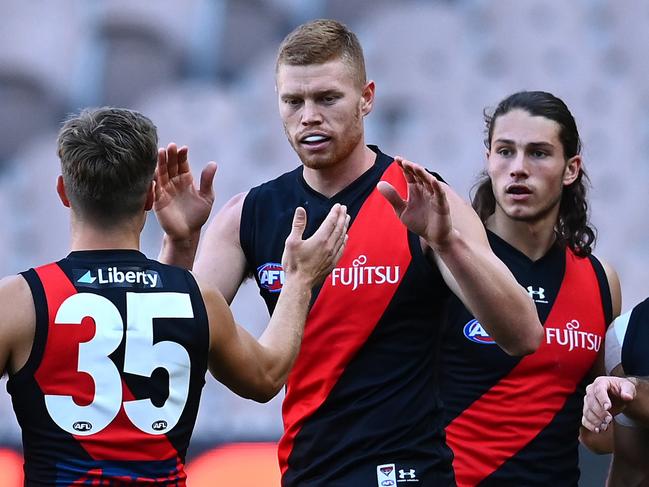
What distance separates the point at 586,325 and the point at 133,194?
6.07 feet

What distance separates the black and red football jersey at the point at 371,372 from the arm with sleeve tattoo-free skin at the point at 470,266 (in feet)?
0.72

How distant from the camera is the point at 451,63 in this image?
6316 mm

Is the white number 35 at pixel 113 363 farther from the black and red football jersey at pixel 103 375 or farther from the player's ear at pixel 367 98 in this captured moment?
the player's ear at pixel 367 98

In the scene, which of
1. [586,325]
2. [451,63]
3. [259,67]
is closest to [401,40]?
[451,63]

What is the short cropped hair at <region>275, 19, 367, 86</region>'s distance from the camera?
3697 mm

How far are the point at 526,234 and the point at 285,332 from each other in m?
1.40

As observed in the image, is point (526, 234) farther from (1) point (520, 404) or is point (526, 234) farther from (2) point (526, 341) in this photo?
(2) point (526, 341)

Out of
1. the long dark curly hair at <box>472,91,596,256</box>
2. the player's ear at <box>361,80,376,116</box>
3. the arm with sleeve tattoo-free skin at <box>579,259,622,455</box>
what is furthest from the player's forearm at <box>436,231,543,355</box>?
the long dark curly hair at <box>472,91,596,256</box>

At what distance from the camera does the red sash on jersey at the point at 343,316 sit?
3.58 m

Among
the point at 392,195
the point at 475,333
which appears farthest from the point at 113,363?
the point at 475,333

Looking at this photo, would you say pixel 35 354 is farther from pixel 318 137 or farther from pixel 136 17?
pixel 136 17

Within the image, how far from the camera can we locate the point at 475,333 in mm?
4055

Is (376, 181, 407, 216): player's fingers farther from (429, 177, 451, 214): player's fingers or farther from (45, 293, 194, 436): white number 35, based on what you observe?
(45, 293, 194, 436): white number 35

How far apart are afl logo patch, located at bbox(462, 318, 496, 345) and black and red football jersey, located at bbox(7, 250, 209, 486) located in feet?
4.71
